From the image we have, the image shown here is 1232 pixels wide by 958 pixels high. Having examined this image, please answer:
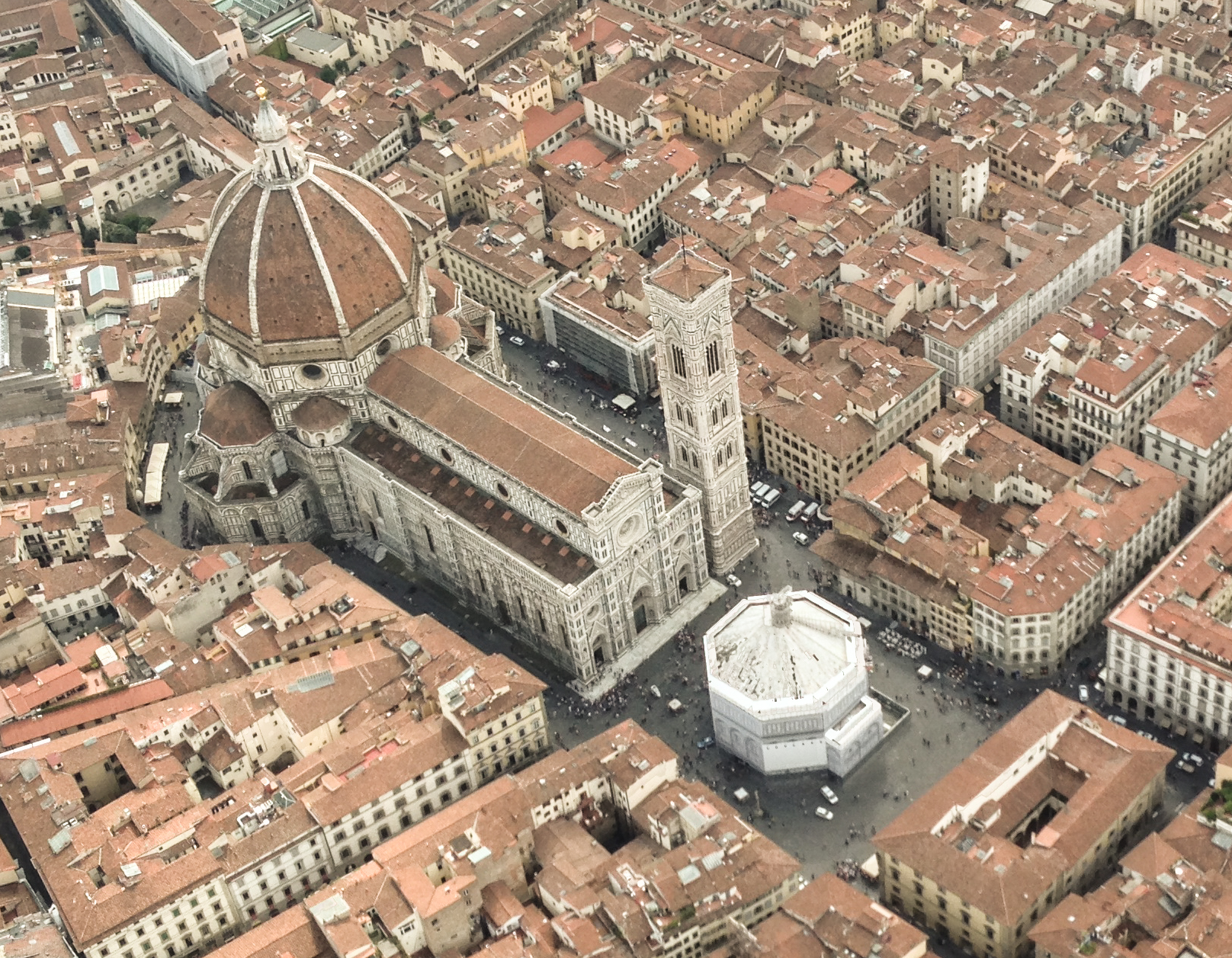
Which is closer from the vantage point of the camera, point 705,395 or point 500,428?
point 705,395

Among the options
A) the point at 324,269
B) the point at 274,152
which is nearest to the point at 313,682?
the point at 324,269

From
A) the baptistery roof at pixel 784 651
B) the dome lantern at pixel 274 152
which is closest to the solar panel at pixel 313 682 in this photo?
the baptistery roof at pixel 784 651

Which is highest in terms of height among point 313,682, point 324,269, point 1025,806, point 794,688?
point 324,269

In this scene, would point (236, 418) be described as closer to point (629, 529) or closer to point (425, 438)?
point (425, 438)

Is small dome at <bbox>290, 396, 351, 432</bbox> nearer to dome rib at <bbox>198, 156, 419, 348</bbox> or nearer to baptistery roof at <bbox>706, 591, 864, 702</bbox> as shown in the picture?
dome rib at <bbox>198, 156, 419, 348</bbox>

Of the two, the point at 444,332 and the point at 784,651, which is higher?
the point at 444,332

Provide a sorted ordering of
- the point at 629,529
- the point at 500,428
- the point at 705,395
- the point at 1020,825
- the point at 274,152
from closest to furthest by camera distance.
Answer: the point at 1020,825 < the point at 705,395 < the point at 629,529 < the point at 500,428 < the point at 274,152

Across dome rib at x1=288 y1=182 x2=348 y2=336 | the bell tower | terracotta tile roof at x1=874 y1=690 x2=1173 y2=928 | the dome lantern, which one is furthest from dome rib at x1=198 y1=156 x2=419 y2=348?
terracotta tile roof at x1=874 y1=690 x2=1173 y2=928

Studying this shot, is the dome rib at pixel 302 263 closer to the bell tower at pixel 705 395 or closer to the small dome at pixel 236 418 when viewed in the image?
the small dome at pixel 236 418
